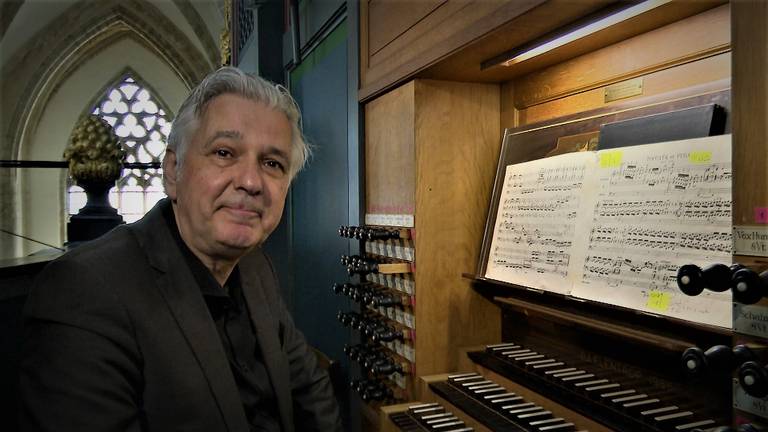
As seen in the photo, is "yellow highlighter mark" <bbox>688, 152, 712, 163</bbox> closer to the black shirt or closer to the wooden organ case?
the wooden organ case

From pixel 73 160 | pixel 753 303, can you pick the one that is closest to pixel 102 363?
pixel 753 303

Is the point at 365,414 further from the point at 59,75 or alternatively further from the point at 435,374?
the point at 59,75

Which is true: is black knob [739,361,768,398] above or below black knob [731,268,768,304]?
below

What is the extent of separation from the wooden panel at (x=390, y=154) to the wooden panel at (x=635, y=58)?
475 mm

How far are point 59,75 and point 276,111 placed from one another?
14106 mm

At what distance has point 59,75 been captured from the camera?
13.1m

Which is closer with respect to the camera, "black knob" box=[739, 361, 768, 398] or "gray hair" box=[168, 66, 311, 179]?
"black knob" box=[739, 361, 768, 398]

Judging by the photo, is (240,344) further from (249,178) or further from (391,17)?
(391,17)

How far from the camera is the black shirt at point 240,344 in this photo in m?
1.42

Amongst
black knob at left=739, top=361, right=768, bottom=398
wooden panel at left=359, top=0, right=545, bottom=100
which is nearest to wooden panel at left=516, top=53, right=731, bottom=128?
wooden panel at left=359, top=0, right=545, bottom=100

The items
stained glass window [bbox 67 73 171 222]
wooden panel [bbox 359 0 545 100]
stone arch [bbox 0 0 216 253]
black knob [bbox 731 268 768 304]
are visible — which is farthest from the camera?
stained glass window [bbox 67 73 171 222]

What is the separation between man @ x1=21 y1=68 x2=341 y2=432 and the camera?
42.8 inches

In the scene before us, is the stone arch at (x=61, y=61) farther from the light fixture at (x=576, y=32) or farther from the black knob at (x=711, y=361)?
the black knob at (x=711, y=361)

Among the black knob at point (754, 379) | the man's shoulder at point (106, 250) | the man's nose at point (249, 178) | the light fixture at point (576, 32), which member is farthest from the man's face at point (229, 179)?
the black knob at point (754, 379)
